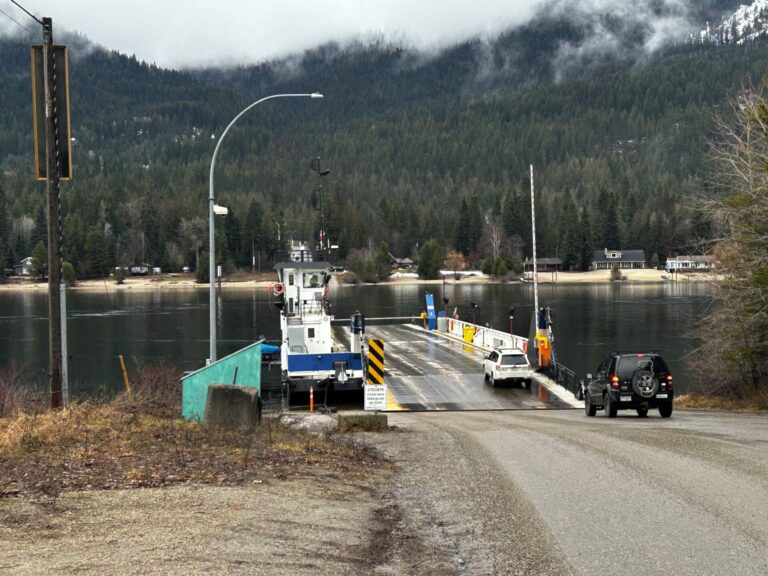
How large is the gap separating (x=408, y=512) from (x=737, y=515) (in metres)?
3.46

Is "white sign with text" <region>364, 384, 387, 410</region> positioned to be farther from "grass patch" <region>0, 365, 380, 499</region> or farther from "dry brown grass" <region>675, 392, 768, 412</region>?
"dry brown grass" <region>675, 392, 768, 412</region>

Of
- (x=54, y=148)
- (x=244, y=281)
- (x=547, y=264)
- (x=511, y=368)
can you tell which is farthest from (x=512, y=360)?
(x=547, y=264)

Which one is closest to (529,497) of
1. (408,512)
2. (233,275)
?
(408,512)

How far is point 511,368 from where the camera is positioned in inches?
1398

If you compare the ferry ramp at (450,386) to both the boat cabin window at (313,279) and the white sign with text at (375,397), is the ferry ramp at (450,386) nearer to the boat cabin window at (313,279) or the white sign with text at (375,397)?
the boat cabin window at (313,279)

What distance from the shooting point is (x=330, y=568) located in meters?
7.51

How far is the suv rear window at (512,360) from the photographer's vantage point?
35.6m

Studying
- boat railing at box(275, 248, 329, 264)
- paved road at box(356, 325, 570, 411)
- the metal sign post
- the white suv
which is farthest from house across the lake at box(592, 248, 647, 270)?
the metal sign post

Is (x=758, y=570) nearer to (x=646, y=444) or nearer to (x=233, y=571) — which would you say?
(x=233, y=571)

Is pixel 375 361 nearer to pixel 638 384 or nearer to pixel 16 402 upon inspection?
pixel 638 384

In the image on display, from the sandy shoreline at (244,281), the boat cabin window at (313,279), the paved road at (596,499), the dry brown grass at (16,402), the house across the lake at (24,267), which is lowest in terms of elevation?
the paved road at (596,499)

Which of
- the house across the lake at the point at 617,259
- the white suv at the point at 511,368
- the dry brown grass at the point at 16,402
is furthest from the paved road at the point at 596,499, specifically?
the house across the lake at the point at 617,259

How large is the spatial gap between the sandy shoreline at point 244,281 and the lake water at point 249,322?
14.3m

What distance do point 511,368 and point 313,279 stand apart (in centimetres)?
928
